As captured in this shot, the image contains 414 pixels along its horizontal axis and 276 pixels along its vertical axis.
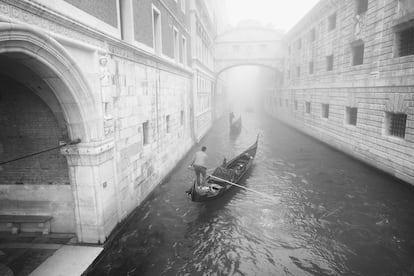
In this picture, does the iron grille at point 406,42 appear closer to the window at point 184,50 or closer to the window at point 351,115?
the window at point 351,115

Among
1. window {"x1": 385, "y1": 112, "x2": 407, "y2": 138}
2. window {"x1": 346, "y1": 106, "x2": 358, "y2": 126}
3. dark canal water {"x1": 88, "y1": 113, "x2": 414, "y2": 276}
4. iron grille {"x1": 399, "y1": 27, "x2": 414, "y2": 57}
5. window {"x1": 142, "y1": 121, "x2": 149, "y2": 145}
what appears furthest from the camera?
window {"x1": 346, "y1": 106, "x2": 358, "y2": 126}

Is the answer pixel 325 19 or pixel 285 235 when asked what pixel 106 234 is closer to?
pixel 285 235

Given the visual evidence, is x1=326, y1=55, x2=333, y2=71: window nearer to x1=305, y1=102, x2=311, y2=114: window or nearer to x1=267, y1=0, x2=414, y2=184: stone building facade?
x1=267, y1=0, x2=414, y2=184: stone building facade

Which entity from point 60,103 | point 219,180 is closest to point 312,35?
point 219,180

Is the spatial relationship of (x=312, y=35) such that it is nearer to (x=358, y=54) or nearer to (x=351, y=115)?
(x=358, y=54)

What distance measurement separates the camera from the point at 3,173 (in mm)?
6004

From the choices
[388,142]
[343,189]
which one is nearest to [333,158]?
[388,142]

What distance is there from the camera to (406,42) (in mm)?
9750

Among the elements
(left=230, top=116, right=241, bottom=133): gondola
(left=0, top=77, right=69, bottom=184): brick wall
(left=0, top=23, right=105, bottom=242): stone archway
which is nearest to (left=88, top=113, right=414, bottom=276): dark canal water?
(left=0, top=23, right=105, bottom=242): stone archway

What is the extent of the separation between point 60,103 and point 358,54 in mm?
13877

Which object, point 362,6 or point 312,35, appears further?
point 312,35

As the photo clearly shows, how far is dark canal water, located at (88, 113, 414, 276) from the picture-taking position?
5539 millimetres

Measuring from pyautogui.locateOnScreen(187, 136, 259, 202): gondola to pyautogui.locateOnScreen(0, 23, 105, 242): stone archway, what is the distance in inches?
115

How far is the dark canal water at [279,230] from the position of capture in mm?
5539
